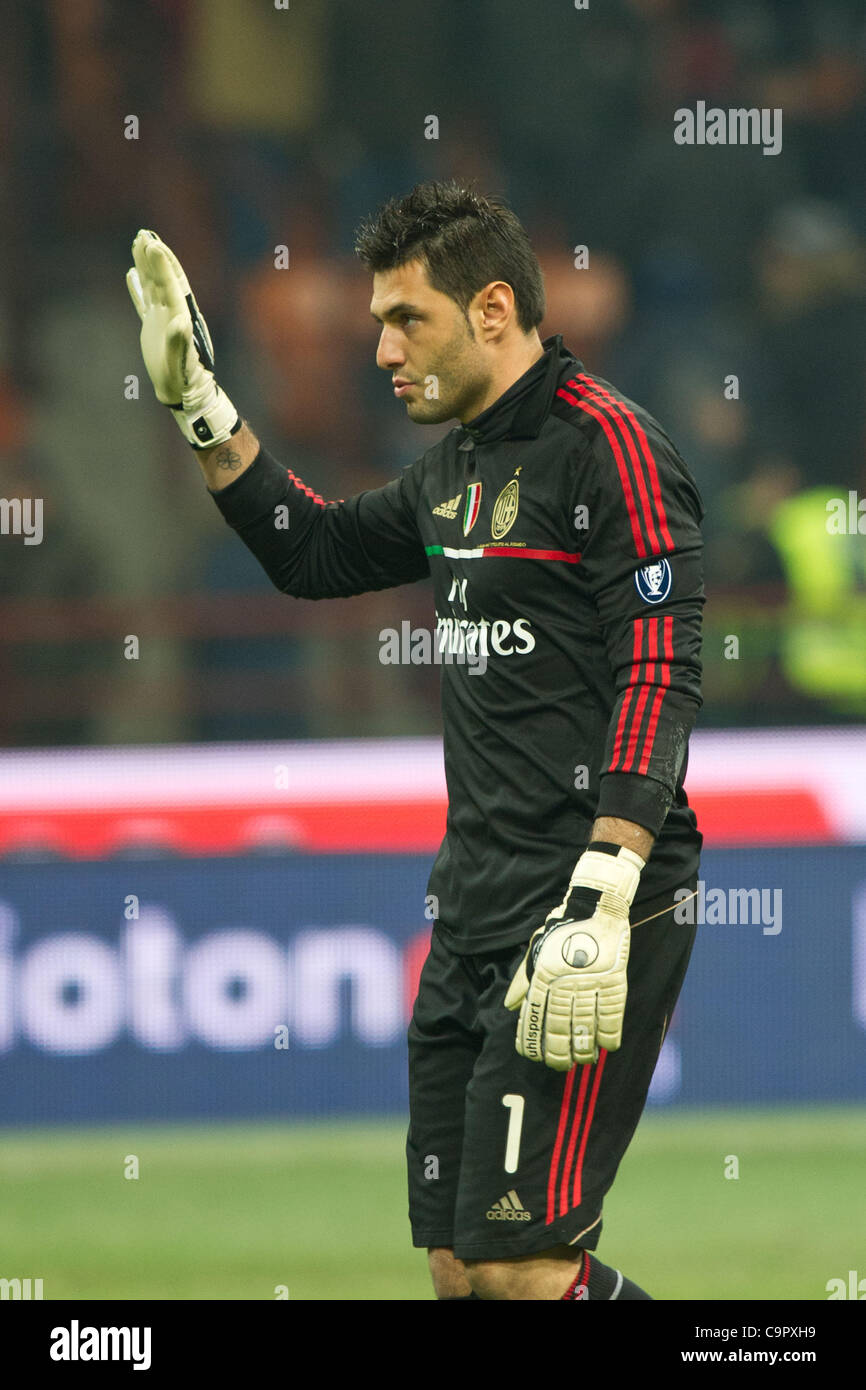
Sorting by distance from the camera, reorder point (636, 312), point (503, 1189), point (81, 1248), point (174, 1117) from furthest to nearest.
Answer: point (636, 312) < point (174, 1117) < point (81, 1248) < point (503, 1189)

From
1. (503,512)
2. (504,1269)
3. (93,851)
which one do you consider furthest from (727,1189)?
(503,512)

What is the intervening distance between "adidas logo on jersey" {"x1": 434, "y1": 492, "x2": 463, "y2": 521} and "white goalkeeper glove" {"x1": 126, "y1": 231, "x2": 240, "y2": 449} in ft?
1.53

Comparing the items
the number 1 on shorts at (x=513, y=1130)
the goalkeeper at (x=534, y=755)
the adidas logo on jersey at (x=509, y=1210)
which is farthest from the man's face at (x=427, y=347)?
the adidas logo on jersey at (x=509, y=1210)

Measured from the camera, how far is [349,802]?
20.5 ft

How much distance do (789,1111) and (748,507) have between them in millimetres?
2459

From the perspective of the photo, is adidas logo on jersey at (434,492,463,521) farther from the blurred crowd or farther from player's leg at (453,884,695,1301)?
the blurred crowd

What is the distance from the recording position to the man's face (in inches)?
127

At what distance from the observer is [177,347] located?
11.4 ft

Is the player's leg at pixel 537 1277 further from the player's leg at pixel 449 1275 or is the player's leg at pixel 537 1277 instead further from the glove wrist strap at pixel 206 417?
the glove wrist strap at pixel 206 417

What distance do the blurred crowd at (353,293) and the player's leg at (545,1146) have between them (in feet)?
12.7

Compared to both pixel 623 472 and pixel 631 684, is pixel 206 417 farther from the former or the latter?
pixel 631 684

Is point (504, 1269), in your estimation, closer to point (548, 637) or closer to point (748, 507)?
point (548, 637)

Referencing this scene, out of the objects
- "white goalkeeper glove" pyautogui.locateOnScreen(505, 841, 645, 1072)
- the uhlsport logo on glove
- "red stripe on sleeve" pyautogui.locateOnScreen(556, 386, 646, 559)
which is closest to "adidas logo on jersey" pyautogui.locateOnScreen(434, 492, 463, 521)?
"red stripe on sleeve" pyautogui.locateOnScreen(556, 386, 646, 559)

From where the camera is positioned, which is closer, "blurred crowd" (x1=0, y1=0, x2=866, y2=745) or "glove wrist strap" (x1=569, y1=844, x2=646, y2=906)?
"glove wrist strap" (x1=569, y1=844, x2=646, y2=906)
